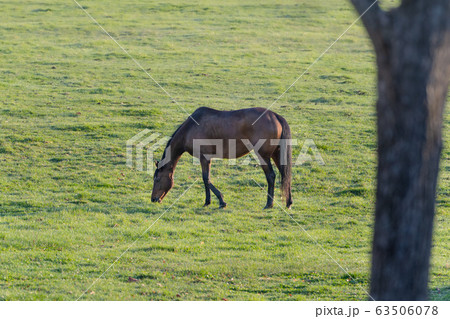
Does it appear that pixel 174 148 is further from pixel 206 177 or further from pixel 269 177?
pixel 269 177

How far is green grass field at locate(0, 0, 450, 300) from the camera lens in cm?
902

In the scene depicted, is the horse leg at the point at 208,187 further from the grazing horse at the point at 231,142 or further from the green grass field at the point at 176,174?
→ the green grass field at the point at 176,174

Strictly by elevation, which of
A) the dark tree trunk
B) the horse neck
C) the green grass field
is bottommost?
the green grass field

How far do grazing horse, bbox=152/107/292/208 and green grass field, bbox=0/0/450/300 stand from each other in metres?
0.58

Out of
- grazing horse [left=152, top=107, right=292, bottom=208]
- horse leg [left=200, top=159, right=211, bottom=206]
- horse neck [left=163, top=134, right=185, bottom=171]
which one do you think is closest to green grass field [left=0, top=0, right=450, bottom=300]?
horse leg [left=200, top=159, right=211, bottom=206]

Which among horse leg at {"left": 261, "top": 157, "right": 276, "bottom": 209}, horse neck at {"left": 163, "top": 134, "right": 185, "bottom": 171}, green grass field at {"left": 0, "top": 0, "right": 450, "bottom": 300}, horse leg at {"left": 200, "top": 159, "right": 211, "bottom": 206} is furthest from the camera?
horse neck at {"left": 163, "top": 134, "right": 185, "bottom": 171}

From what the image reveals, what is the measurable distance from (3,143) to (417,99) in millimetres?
14309

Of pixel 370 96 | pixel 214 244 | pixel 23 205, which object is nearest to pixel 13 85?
pixel 23 205

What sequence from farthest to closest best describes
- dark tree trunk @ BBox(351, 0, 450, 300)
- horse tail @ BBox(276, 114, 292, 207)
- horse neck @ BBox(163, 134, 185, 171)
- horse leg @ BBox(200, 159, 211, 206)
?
1. horse neck @ BBox(163, 134, 185, 171)
2. horse leg @ BBox(200, 159, 211, 206)
3. horse tail @ BBox(276, 114, 292, 207)
4. dark tree trunk @ BBox(351, 0, 450, 300)

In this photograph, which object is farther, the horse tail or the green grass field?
the horse tail

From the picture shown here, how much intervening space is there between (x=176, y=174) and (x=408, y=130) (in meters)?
10.6

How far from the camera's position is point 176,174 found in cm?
1525

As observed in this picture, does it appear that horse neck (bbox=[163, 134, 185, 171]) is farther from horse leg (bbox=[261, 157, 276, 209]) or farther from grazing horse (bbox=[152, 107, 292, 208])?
horse leg (bbox=[261, 157, 276, 209])

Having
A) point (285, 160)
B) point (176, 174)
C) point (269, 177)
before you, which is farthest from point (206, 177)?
point (176, 174)
